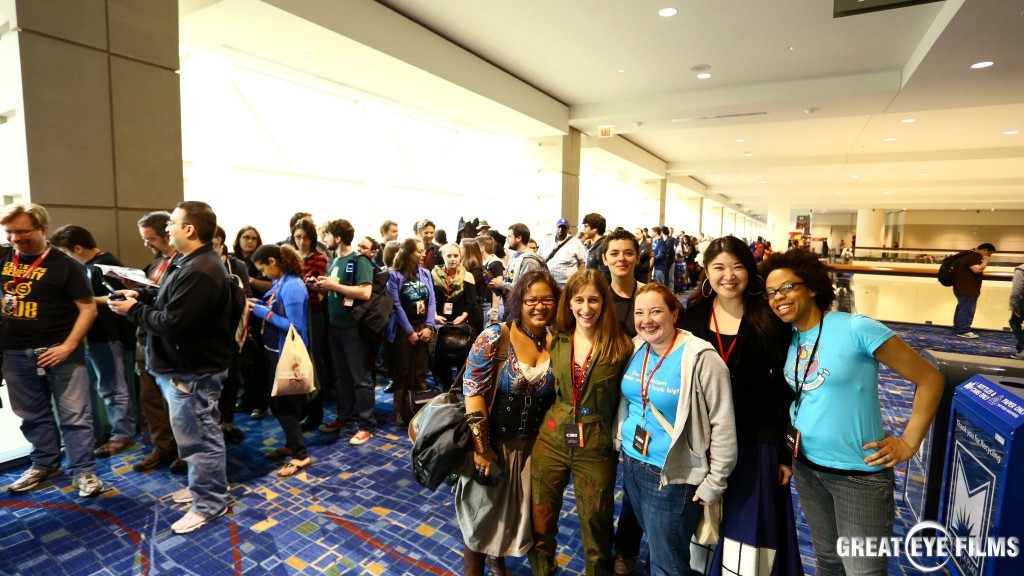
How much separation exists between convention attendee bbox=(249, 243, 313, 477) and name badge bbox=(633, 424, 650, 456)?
2457 millimetres

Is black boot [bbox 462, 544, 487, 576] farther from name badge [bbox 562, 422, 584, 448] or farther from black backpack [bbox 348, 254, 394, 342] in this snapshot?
black backpack [bbox 348, 254, 394, 342]

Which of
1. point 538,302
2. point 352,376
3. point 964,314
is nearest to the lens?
point 538,302

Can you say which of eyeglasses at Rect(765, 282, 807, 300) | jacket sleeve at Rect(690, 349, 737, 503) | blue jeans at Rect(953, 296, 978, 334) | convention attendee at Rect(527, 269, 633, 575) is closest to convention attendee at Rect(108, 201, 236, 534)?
convention attendee at Rect(527, 269, 633, 575)

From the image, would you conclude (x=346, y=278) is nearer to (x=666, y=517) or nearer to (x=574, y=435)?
(x=574, y=435)

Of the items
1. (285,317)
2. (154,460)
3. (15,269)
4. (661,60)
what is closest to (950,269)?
(661,60)

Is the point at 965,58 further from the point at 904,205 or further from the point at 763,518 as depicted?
the point at 904,205

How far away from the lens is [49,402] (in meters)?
3.19

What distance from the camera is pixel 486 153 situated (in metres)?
12.0

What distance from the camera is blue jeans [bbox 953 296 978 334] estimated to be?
7883 mm

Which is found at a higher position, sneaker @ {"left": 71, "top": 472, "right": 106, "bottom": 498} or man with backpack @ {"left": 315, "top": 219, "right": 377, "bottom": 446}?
man with backpack @ {"left": 315, "top": 219, "right": 377, "bottom": 446}

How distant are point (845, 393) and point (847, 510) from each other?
40cm

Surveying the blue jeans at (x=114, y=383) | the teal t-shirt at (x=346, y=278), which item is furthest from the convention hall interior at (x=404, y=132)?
the teal t-shirt at (x=346, y=278)

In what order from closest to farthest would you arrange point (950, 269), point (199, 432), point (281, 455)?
point (199, 432)
point (281, 455)
point (950, 269)

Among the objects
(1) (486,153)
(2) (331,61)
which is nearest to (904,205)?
(1) (486,153)
